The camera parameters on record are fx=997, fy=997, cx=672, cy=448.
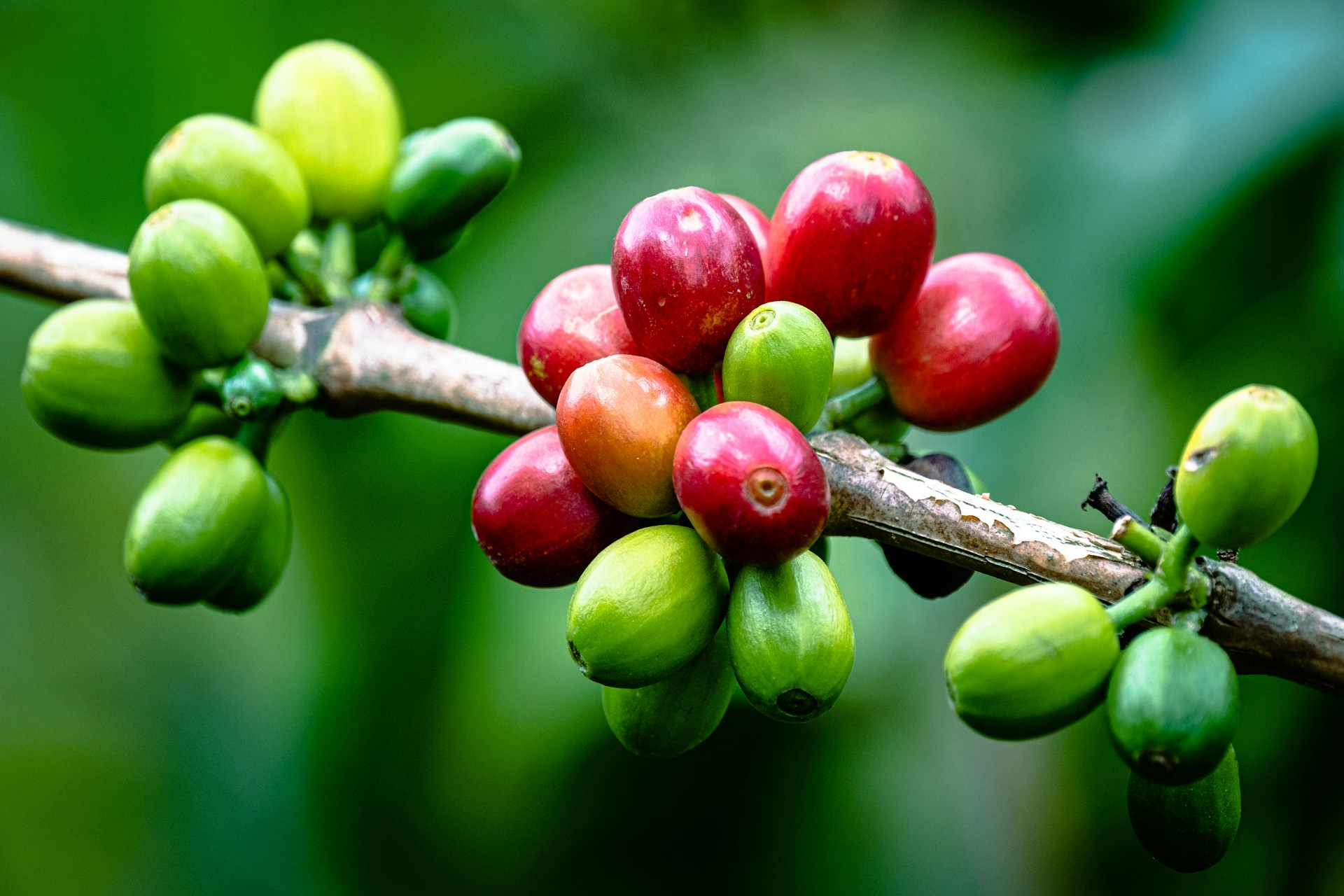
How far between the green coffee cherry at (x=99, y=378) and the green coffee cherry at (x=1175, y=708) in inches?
43.8

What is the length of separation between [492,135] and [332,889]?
2.10 meters

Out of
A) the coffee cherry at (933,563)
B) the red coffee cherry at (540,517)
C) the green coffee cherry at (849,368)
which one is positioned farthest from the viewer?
the green coffee cherry at (849,368)

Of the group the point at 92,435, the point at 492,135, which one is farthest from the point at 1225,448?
the point at 92,435

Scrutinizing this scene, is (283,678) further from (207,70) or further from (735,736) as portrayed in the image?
(207,70)

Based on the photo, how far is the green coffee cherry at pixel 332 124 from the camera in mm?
1464

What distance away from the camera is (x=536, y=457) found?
3.17ft

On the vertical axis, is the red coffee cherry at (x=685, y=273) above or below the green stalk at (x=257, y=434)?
above

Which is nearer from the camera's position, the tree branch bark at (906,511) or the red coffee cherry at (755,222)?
the tree branch bark at (906,511)

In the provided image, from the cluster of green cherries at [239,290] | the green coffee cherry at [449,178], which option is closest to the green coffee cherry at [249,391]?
the cluster of green cherries at [239,290]

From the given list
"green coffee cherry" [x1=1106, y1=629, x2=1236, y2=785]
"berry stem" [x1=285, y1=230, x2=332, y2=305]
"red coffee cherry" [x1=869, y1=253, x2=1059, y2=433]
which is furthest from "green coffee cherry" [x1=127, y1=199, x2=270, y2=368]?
"green coffee cherry" [x1=1106, y1=629, x2=1236, y2=785]

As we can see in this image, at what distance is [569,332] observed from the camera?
1035 millimetres

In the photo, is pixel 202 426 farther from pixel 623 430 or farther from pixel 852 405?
pixel 852 405

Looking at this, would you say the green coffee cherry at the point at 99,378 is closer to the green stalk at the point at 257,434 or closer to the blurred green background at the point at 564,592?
the green stalk at the point at 257,434

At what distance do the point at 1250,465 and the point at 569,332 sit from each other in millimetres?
626
